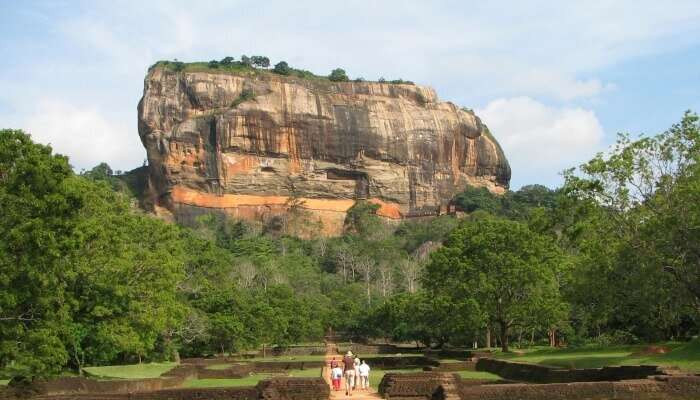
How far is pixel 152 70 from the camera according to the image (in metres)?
127

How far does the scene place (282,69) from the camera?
431ft

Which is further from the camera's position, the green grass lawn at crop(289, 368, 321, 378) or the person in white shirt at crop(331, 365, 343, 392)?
the green grass lawn at crop(289, 368, 321, 378)

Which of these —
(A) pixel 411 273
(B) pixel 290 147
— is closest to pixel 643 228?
(A) pixel 411 273

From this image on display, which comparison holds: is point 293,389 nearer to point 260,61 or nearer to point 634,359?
point 634,359

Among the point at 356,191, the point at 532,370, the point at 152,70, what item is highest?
the point at 152,70

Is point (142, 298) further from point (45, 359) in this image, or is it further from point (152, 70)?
point (152, 70)

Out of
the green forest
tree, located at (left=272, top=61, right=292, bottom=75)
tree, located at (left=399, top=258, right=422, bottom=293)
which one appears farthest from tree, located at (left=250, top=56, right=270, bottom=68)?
the green forest

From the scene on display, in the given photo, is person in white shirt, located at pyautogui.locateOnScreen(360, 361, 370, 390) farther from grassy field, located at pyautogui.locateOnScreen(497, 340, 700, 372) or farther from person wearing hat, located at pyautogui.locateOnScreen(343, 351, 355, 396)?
grassy field, located at pyautogui.locateOnScreen(497, 340, 700, 372)

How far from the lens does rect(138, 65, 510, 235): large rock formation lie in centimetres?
12050

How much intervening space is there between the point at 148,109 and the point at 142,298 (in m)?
96.5

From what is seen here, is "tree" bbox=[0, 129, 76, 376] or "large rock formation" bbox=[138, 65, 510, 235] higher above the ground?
"large rock formation" bbox=[138, 65, 510, 235]

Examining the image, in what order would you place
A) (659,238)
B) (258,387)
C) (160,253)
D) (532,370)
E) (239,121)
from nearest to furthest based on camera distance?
(258,387), (532,370), (659,238), (160,253), (239,121)

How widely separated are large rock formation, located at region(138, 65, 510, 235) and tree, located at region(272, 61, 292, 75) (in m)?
4.07

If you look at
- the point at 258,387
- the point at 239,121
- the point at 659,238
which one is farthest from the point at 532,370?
the point at 239,121
